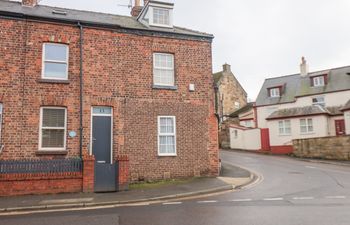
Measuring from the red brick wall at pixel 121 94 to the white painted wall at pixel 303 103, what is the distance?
22.4 meters

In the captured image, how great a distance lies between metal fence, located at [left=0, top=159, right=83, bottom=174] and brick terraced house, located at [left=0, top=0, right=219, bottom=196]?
37mm

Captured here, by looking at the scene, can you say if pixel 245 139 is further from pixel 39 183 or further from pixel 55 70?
pixel 39 183

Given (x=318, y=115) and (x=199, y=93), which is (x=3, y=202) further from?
(x=318, y=115)

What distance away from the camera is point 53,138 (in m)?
14.7

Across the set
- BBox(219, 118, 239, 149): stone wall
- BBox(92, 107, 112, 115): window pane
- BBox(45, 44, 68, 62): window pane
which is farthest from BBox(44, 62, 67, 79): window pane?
BBox(219, 118, 239, 149): stone wall

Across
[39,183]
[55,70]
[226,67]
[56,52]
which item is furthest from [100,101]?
[226,67]

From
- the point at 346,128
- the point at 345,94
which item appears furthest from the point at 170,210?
the point at 345,94

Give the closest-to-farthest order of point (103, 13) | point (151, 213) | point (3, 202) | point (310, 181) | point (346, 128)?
1. point (151, 213)
2. point (3, 202)
3. point (310, 181)
4. point (103, 13)
5. point (346, 128)

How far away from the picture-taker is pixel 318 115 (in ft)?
107


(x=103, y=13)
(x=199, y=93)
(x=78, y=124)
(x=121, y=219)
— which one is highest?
(x=103, y=13)

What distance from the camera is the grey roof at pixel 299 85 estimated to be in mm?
34875

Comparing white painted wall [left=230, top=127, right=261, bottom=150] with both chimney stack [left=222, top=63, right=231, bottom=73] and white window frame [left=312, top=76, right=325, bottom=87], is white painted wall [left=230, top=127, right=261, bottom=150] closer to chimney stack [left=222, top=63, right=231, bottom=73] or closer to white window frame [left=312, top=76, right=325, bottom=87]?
white window frame [left=312, top=76, right=325, bottom=87]

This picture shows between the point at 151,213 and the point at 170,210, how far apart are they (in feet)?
2.02

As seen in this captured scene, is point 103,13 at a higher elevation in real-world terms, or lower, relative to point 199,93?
higher
